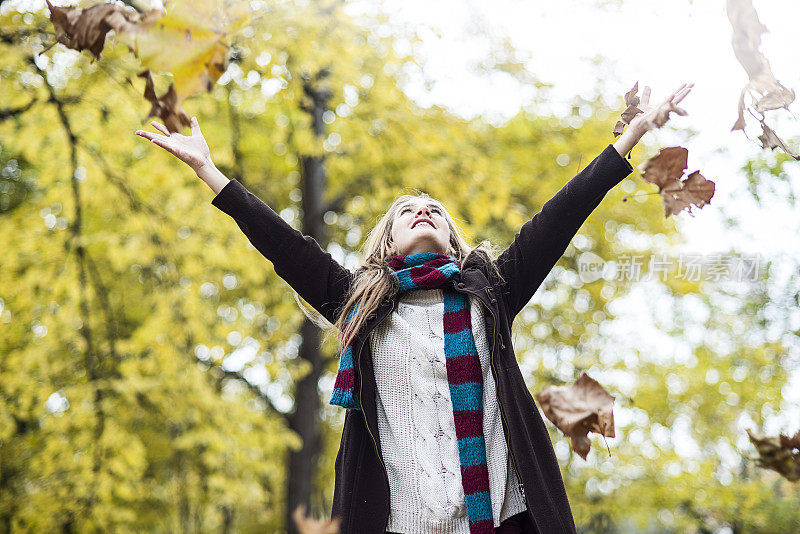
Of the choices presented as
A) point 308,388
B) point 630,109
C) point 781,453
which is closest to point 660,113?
point 630,109

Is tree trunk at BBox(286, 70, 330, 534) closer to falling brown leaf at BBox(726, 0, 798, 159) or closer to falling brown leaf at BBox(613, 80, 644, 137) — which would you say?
falling brown leaf at BBox(613, 80, 644, 137)

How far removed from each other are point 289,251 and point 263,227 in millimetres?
107

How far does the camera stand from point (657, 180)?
1.98 meters

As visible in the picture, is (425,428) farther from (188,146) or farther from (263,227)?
(188,146)

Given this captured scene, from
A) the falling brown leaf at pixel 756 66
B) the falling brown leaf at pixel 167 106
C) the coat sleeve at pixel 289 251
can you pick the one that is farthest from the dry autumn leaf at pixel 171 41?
the falling brown leaf at pixel 756 66

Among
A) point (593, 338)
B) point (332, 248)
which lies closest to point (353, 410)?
point (332, 248)

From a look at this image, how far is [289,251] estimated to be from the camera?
83.5 inches

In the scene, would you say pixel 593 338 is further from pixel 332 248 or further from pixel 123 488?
pixel 123 488

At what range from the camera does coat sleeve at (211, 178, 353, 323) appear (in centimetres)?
206

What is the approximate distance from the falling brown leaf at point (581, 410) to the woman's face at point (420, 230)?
1.92ft

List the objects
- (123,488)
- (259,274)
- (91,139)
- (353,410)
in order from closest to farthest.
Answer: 1. (353,410)
2. (123,488)
3. (91,139)
4. (259,274)

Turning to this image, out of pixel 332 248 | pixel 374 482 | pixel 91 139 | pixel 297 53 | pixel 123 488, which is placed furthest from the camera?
pixel 332 248

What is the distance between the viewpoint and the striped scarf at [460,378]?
6.07 ft

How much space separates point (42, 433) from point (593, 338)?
6661 millimetres
